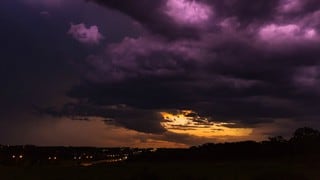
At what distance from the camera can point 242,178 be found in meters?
94.2

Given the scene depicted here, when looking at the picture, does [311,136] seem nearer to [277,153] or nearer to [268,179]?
[277,153]

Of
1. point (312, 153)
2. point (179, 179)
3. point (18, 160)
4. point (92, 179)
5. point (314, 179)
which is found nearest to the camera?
point (179, 179)

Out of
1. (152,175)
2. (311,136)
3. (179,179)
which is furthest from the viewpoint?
(311,136)

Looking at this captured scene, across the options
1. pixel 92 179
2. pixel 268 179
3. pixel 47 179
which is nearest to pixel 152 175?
pixel 268 179

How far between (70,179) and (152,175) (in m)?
23.6

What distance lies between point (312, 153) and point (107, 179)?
325 ft

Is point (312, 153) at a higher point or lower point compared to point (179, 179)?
higher

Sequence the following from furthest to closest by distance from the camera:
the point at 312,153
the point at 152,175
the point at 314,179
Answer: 1. the point at 312,153
2. the point at 314,179
3. the point at 152,175

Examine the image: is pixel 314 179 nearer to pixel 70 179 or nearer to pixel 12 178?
pixel 70 179

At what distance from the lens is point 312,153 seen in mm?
173625

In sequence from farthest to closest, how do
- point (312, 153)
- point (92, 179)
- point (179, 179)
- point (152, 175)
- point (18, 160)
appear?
1. point (312, 153)
2. point (18, 160)
3. point (92, 179)
4. point (179, 179)
5. point (152, 175)

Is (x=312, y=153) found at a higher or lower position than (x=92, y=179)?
higher

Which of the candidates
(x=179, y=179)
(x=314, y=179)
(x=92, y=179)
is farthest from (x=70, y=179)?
(x=314, y=179)

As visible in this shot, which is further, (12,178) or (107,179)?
(12,178)
